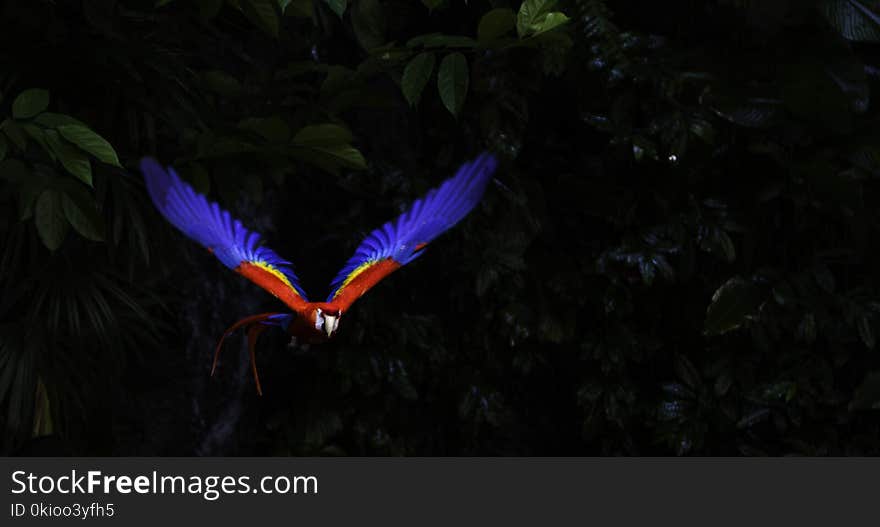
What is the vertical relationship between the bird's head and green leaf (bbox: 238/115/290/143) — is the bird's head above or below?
above

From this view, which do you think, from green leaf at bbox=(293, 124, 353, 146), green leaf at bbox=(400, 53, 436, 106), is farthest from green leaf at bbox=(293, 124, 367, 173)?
green leaf at bbox=(400, 53, 436, 106)

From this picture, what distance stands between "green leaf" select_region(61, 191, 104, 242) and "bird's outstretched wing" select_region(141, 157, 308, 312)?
0.87 feet

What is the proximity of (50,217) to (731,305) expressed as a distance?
1.72 metres

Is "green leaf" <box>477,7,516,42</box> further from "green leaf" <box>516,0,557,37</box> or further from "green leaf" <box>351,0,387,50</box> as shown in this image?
"green leaf" <box>351,0,387,50</box>

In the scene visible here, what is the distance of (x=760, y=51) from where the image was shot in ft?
8.63

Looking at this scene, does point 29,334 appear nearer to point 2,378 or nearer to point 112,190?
point 2,378

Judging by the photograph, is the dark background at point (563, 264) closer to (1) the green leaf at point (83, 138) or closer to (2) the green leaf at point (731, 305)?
(2) the green leaf at point (731, 305)

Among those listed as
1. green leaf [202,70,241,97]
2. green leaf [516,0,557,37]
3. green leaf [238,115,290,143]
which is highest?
green leaf [516,0,557,37]

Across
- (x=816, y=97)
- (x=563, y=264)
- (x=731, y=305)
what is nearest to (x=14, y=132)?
(x=563, y=264)

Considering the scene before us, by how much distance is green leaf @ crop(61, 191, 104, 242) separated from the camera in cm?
151

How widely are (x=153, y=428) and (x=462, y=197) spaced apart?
1.52 metres

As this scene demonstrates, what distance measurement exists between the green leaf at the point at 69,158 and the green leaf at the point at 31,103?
37 mm
